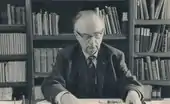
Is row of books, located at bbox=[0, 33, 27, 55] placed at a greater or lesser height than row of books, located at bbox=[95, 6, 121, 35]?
lesser

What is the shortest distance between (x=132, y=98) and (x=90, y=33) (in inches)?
15.9

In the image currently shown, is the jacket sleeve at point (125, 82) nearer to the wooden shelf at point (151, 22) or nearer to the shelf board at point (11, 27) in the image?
the wooden shelf at point (151, 22)

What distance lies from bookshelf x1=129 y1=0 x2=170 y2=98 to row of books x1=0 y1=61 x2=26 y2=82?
1.06 m

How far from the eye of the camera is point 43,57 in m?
3.27

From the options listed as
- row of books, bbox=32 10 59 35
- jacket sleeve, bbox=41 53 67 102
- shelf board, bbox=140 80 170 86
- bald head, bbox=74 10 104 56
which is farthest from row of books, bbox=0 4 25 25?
bald head, bbox=74 10 104 56

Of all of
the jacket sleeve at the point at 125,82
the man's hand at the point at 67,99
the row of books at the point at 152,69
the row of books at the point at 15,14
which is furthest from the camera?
the row of books at the point at 152,69

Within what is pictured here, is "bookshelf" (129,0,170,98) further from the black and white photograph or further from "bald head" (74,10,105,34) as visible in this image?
"bald head" (74,10,105,34)

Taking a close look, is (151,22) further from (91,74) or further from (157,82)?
(91,74)

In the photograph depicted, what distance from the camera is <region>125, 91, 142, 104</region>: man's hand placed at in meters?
1.71

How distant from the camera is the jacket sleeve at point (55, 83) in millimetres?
1740

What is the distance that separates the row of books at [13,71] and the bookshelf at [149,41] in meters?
1.06

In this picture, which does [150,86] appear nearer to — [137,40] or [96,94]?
[137,40]

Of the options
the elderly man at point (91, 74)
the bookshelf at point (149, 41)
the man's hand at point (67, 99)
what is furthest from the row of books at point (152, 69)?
the man's hand at point (67, 99)

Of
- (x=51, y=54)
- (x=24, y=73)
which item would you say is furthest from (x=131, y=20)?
(x=24, y=73)
